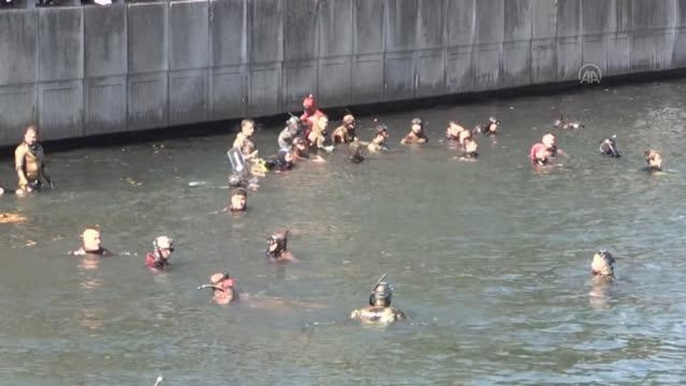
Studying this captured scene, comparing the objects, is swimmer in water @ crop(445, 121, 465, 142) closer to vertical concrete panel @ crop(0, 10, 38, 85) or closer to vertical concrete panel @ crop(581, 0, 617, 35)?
vertical concrete panel @ crop(0, 10, 38, 85)

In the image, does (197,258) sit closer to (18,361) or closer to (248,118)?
(18,361)

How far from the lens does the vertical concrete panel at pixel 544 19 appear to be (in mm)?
45719

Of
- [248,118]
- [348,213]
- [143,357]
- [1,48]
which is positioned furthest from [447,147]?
[143,357]

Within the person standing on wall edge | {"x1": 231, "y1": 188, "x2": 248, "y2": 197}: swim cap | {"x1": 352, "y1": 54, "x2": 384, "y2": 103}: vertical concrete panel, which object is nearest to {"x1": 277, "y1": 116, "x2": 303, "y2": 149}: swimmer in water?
{"x1": 231, "y1": 188, "x2": 248, "y2": 197}: swim cap

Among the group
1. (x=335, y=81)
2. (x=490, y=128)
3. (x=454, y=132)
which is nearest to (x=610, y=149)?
(x=454, y=132)

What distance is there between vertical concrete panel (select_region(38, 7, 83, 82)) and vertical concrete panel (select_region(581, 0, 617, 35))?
17.6 metres

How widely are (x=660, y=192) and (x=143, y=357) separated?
A: 14408 millimetres

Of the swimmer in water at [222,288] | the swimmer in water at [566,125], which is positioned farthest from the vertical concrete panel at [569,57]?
the swimmer in water at [222,288]

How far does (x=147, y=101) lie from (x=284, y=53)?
4510mm

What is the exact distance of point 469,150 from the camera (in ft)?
116

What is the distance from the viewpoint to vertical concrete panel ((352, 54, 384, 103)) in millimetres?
41469

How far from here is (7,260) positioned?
26.0 m

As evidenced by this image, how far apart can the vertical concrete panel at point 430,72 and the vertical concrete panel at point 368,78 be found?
147 cm

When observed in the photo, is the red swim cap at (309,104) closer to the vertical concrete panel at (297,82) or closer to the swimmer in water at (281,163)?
the vertical concrete panel at (297,82)
